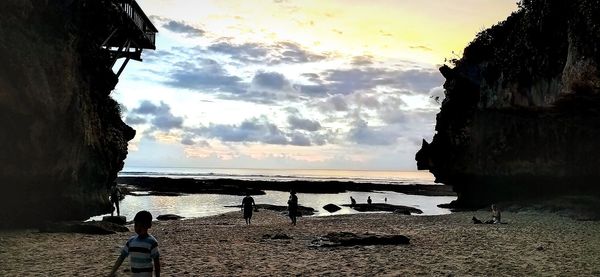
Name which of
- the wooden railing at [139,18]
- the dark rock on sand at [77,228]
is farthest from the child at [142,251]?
the wooden railing at [139,18]

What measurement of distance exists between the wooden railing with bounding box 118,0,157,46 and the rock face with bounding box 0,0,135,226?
2627mm

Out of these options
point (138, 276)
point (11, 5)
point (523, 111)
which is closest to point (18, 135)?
point (11, 5)

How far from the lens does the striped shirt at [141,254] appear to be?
7496mm

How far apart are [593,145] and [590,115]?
7.73 meters

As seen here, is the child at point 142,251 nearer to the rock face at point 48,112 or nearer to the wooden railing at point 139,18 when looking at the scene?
the rock face at point 48,112

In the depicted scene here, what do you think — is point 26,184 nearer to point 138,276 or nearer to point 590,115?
point 138,276

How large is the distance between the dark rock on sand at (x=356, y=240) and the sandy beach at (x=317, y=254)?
1.49 feet

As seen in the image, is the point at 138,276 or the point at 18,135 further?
the point at 18,135

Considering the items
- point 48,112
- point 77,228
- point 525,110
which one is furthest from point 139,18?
point 525,110

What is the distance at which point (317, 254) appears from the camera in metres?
16.3

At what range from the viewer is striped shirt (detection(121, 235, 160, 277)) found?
24.6 feet

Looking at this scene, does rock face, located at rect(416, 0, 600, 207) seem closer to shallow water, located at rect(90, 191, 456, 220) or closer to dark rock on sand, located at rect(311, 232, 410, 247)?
shallow water, located at rect(90, 191, 456, 220)

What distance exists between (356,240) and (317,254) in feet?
8.79

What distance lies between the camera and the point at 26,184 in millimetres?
24266
